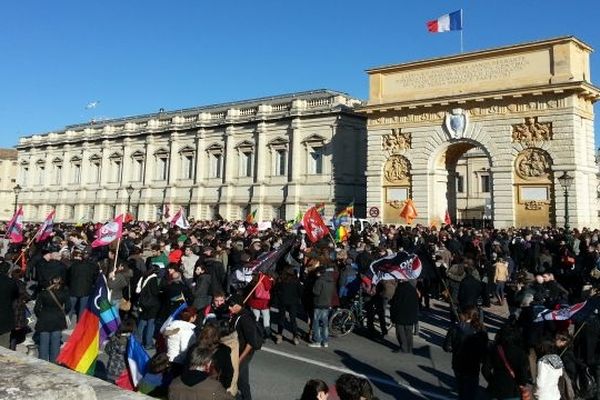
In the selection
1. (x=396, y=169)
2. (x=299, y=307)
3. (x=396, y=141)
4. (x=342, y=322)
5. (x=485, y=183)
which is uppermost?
(x=396, y=141)

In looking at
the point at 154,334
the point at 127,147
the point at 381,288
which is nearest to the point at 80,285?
the point at 154,334

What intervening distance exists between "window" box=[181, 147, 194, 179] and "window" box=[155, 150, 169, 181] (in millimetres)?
1960

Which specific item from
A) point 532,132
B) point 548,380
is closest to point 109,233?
point 548,380

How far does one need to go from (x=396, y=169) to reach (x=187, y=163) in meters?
21.9

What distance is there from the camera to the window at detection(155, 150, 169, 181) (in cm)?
4897

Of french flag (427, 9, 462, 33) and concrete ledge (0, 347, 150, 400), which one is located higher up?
french flag (427, 9, 462, 33)

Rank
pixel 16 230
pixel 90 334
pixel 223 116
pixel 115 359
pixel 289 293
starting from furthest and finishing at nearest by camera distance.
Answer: pixel 223 116, pixel 16 230, pixel 289 293, pixel 90 334, pixel 115 359

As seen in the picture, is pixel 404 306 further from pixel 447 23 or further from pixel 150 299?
pixel 447 23

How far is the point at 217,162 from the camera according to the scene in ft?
149

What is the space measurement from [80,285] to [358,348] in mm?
6309

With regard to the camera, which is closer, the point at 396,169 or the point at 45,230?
the point at 45,230

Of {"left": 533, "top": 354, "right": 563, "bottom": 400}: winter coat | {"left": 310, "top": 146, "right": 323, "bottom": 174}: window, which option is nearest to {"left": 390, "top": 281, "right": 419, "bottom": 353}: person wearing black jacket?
Answer: {"left": 533, "top": 354, "right": 563, "bottom": 400}: winter coat

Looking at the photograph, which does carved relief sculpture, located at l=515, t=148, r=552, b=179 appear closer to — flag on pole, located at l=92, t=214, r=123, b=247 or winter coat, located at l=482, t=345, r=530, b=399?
flag on pole, located at l=92, t=214, r=123, b=247

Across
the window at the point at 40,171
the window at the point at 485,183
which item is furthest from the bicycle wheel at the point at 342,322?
the window at the point at 40,171
